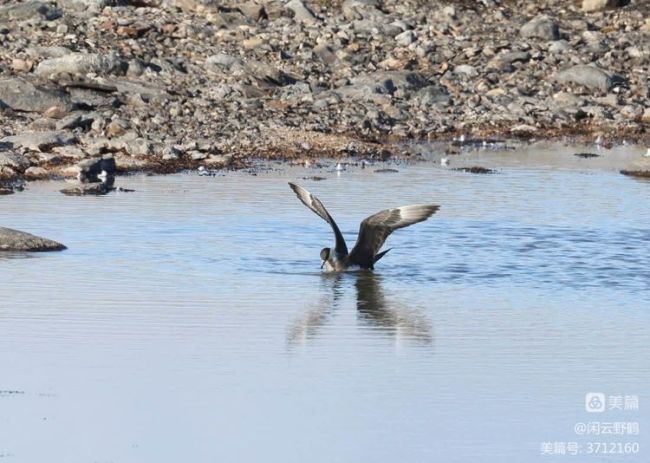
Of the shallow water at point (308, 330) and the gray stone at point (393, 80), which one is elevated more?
the gray stone at point (393, 80)

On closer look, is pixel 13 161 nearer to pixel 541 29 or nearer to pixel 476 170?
pixel 476 170

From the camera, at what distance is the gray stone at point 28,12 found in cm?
3281

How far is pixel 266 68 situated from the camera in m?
31.8

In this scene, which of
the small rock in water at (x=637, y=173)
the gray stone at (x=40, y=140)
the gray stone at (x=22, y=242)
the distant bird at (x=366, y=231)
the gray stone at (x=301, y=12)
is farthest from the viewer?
the gray stone at (x=301, y=12)

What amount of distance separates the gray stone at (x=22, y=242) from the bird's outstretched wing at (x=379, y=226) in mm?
3674

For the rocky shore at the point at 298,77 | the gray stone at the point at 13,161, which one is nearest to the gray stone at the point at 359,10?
the rocky shore at the point at 298,77

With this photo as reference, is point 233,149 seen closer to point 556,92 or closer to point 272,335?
point 556,92

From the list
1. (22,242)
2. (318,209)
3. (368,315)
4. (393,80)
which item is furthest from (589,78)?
(368,315)

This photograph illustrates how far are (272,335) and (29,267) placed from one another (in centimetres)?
434

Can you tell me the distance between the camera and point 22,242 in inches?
722

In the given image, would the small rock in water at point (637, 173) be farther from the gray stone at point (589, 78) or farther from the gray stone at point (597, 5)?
the gray stone at point (597, 5)

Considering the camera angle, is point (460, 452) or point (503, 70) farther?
point (503, 70)

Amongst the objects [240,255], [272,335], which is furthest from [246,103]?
[272,335]

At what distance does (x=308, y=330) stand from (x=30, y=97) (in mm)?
15586
